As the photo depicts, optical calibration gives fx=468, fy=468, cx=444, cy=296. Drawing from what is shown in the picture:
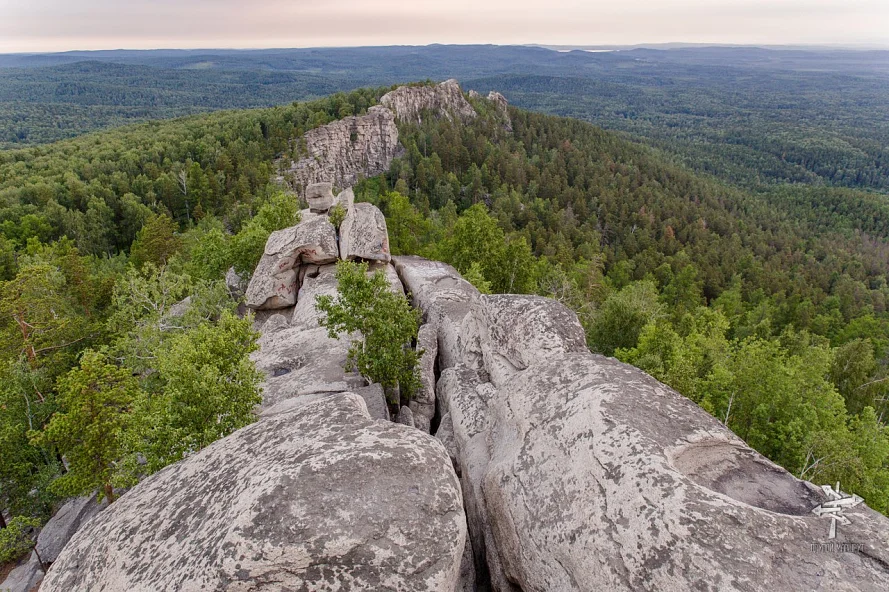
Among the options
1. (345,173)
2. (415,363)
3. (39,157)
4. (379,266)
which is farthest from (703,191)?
(39,157)

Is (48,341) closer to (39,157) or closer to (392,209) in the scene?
(392,209)

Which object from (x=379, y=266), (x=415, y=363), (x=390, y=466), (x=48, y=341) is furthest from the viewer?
(x=379, y=266)

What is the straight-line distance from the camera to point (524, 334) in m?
20.0

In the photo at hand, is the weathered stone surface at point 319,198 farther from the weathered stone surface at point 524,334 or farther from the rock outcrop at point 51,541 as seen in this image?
the rock outcrop at point 51,541

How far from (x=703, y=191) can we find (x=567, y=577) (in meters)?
169

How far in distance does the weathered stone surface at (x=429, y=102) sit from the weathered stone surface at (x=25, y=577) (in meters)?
124

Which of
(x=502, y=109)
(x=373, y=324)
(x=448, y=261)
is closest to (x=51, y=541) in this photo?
(x=373, y=324)

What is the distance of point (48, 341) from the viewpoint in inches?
1226

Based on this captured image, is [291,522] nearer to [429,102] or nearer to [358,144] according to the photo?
[358,144]

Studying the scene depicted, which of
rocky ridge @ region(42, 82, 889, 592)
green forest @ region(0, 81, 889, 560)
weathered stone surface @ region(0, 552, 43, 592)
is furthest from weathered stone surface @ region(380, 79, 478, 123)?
rocky ridge @ region(42, 82, 889, 592)

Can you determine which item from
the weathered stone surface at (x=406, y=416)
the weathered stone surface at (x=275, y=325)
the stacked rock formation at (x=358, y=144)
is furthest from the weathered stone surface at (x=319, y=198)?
the stacked rock formation at (x=358, y=144)

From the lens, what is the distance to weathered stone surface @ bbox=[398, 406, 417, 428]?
61.1ft

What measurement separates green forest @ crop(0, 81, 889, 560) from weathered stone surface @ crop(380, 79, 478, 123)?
227 inches

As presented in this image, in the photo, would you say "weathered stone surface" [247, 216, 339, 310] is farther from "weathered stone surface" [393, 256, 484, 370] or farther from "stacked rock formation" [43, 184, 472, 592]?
"stacked rock formation" [43, 184, 472, 592]
